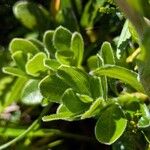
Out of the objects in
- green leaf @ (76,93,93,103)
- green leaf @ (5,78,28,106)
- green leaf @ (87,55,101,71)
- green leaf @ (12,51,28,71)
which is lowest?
green leaf @ (5,78,28,106)

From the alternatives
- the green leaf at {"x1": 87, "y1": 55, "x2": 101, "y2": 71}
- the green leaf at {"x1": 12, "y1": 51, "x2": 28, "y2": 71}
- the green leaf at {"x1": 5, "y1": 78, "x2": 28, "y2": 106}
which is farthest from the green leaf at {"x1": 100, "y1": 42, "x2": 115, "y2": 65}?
the green leaf at {"x1": 5, "y1": 78, "x2": 28, "y2": 106}

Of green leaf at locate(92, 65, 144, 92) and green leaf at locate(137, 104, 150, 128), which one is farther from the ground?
green leaf at locate(92, 65, 144, 92)

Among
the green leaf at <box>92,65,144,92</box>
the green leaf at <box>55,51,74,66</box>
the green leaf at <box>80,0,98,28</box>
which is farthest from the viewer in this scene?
the green leaf at <box>80,0,98,28</box>

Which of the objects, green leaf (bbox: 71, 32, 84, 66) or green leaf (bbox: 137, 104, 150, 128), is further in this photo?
green leaf (bbox: 71, 32, 84, 66)

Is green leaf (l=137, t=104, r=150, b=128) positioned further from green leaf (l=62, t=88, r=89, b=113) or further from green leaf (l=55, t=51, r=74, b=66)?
green leaf (l=55, t=51, r=74, b=66)

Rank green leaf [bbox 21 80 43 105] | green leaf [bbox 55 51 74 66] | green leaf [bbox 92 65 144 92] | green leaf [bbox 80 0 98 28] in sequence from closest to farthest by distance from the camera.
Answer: green leaf [bbox 92 65 144 92] → green leaf [bbox 55 51 74 66] → green leaf [bbox 21 80 43 105] → green leaf [bbox 80 0 98 28]

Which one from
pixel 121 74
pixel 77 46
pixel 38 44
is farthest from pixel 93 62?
pixel 121 74

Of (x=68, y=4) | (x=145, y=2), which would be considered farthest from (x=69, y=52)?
(x=145, y=2)
